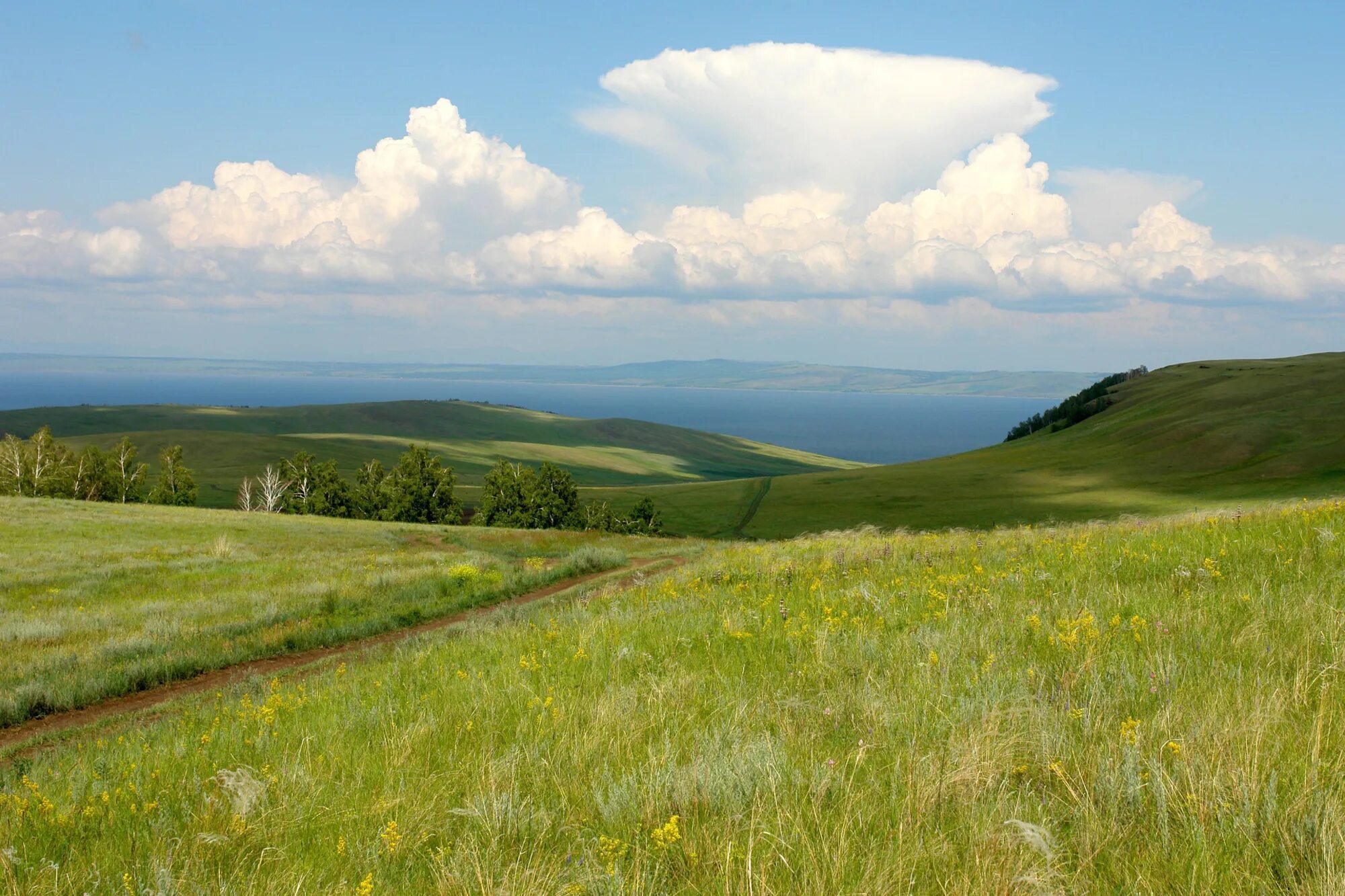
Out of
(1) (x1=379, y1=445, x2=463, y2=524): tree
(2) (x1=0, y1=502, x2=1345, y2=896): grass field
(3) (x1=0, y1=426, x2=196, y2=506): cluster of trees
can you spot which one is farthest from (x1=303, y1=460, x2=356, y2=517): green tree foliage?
(2) (x1=0, y1=502, x2=1345, y2=896): grass field

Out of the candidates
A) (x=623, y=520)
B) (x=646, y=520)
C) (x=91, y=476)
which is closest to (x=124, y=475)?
(x=91, y=476)

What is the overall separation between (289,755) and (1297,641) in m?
7.24

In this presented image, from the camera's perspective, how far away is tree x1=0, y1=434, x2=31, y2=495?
79375 mm

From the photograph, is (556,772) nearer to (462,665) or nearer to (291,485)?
(462,665)

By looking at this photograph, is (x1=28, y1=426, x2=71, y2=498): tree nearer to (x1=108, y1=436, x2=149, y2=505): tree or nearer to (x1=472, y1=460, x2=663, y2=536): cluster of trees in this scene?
(x1=108, y1=436, x2=149, y2=505): tree

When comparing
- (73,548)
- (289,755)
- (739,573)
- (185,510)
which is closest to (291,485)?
(185,510)

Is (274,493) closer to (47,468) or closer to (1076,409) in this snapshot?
(47,468)

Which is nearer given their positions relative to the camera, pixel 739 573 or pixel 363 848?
pixel 363 848

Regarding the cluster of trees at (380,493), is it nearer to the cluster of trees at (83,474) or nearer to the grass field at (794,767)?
the cluster of trees at (83,474)

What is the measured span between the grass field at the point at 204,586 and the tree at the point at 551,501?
4615cm

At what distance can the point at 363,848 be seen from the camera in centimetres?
383

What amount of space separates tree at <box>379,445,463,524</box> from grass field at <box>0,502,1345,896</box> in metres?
81.8

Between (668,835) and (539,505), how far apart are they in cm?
8801

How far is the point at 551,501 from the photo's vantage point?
91.1m
